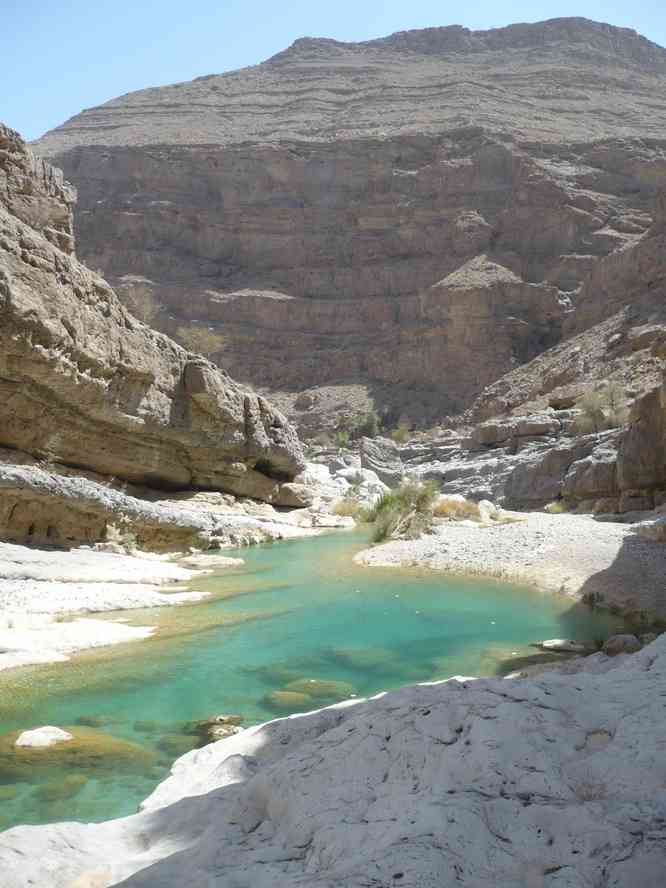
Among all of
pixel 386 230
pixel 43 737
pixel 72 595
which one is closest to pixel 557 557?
pixel 72 595

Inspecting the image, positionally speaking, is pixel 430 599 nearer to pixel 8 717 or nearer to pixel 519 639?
pixel 519 639

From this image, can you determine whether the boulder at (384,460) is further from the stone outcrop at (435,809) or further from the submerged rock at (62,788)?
the stone outcrop at (435,809)

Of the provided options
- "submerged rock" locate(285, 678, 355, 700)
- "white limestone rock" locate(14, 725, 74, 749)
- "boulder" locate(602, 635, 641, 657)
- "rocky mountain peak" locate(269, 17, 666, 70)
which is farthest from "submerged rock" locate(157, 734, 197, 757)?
"rocky mountain peak" locate(269, 17, 666, 70)

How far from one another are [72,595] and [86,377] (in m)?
9.07

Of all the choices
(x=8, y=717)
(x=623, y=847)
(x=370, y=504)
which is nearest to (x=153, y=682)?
(x=8, y=717)

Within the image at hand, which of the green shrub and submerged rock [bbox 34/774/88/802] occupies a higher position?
submerged rock [bbox 34/774/88/802]

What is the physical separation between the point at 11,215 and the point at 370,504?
53.5 ft

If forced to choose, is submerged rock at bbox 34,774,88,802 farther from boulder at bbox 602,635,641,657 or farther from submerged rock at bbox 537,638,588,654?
submerged rock at bbox 537,638,588,654

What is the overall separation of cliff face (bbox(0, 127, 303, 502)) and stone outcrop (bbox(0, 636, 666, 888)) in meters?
15.5

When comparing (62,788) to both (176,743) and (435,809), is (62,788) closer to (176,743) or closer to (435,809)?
(176,743)

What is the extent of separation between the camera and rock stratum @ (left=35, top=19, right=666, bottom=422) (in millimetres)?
63969

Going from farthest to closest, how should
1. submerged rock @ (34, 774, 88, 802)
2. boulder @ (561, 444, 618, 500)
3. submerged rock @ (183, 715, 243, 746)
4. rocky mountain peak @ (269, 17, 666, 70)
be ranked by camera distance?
rocky mountain peak @ (269, 17, 666, 70) → boulder @ (561, 444, 618, 500) → submerged rock @ (183, 715, 243, 746) → submerged rock @ (34, 774, 88, 802)

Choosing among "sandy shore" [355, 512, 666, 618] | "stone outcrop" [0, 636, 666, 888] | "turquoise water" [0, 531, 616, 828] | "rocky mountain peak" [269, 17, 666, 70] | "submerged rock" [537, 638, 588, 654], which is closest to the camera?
"stone outcrop" [0, 636, 666, 888]

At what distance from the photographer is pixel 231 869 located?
9.90 feet
